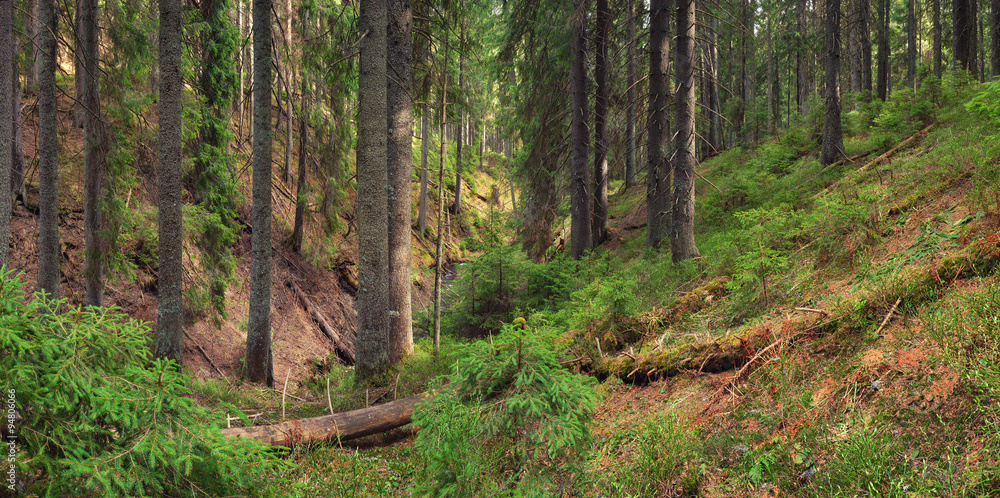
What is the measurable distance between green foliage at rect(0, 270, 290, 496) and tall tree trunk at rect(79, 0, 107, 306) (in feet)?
27.1

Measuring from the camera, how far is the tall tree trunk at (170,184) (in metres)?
7.58

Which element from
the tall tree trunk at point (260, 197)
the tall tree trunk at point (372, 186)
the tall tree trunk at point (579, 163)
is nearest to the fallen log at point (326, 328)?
the tall tree trunk at point (260, 197)

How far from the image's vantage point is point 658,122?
12055 mm

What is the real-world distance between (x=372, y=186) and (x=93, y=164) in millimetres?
5834

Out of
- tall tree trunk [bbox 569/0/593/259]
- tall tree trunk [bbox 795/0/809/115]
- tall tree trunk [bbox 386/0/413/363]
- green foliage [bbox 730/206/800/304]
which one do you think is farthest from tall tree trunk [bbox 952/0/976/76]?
tall tree trunk [bbox 795/0/809/115]

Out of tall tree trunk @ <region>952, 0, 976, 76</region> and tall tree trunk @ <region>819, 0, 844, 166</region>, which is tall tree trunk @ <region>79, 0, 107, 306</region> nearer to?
tall tree trunk @ <region>819, 0, 844, 166</region>

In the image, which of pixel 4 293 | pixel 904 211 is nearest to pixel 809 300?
pixel 904 211

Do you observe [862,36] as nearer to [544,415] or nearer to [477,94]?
[477,94]

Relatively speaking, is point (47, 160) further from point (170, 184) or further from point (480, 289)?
point (480, 289)

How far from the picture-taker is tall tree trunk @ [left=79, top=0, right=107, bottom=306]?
8.87 m

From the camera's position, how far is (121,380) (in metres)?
2.51

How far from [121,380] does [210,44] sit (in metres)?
11.7

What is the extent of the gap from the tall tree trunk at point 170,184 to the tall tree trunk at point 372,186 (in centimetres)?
290

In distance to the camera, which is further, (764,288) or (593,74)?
(593,74)
